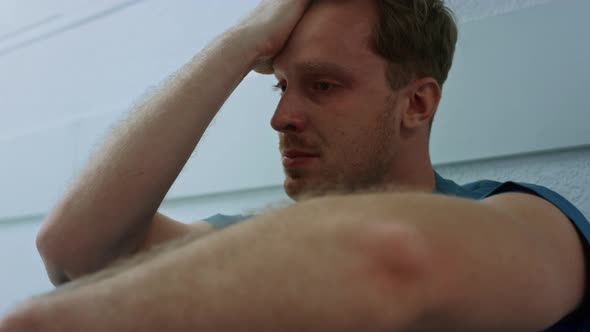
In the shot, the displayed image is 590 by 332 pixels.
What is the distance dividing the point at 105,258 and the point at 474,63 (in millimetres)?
777

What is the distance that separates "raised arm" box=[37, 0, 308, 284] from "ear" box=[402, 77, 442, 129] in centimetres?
26

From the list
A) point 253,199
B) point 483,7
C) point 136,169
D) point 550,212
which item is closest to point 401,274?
point 550,212

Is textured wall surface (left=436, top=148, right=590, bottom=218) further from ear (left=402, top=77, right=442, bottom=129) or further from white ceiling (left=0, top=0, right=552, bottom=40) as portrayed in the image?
white ceiling (left=0, top=0, right=552, bottom=40)

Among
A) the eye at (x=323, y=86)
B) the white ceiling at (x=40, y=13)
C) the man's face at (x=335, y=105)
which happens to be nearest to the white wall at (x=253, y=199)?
the man's face at (x=335, y=105)

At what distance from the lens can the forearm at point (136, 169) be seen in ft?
2.60

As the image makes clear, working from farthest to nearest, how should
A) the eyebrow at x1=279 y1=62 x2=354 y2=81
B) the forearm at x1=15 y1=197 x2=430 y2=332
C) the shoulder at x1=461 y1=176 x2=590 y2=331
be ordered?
the eyebrow at x1=279 y1=62 x2=354 y2=81 < the shoulder at x1=461 y1=176 x2=590 y2=331 < the forearm at x1=15 y1=197 x2=430 y2=332

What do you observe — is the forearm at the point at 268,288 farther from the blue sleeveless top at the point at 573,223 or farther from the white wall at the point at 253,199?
the blue sleeveless top at the point at 573,223

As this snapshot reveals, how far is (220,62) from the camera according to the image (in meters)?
0.94

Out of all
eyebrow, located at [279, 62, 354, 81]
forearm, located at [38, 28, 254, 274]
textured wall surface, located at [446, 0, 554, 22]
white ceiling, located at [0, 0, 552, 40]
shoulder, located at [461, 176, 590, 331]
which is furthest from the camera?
white ceiling, located at [0, 0, 552, 40]

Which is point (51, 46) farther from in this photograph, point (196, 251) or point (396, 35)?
point (196, 251)

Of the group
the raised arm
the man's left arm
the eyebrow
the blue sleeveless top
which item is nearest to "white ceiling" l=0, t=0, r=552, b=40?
the raised arm

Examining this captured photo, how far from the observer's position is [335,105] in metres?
0.92

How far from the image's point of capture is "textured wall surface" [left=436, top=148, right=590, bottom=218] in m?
0.93

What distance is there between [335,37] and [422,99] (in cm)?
21
